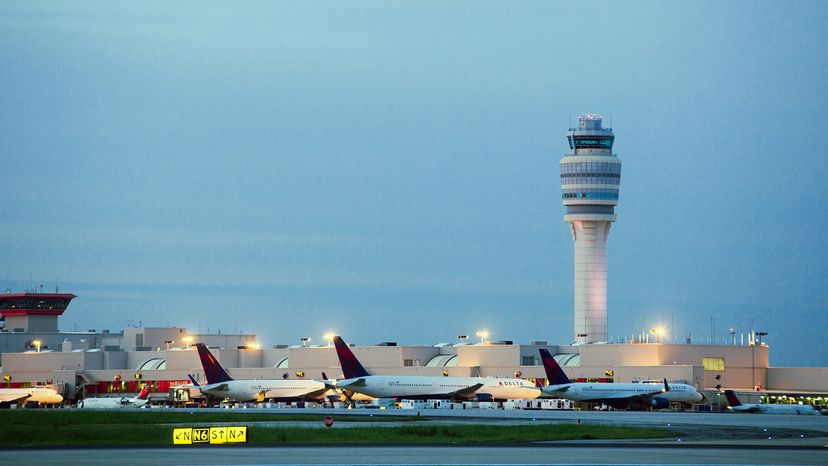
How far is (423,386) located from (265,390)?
710 inches

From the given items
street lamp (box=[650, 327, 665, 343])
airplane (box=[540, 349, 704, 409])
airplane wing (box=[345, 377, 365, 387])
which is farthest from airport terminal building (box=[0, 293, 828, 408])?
airplane wing (box=[345, 377, 365, 387])

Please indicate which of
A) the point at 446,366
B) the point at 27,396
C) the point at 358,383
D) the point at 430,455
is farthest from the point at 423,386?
the point at 430,455

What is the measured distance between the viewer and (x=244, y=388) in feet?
445

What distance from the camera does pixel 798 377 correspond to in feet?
482

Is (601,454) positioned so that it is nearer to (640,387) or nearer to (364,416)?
(364,416)

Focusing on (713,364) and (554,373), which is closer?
(554,373)

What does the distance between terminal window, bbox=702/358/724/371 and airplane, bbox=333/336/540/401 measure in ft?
81.1

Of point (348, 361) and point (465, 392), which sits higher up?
point (348, 361)

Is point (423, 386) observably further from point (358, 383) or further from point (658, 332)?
point (658, 332)

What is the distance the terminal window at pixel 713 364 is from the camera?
484 feet

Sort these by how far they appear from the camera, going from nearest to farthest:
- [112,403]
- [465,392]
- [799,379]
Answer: [465,392]
[112,403]
[799,379]

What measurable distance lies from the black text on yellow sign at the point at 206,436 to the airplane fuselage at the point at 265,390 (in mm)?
68255

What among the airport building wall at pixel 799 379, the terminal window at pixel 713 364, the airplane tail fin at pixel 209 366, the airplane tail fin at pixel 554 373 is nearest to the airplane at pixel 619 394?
the airplane tail fin at pixel 554 373

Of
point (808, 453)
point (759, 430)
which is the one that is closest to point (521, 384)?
point (759, 430)
